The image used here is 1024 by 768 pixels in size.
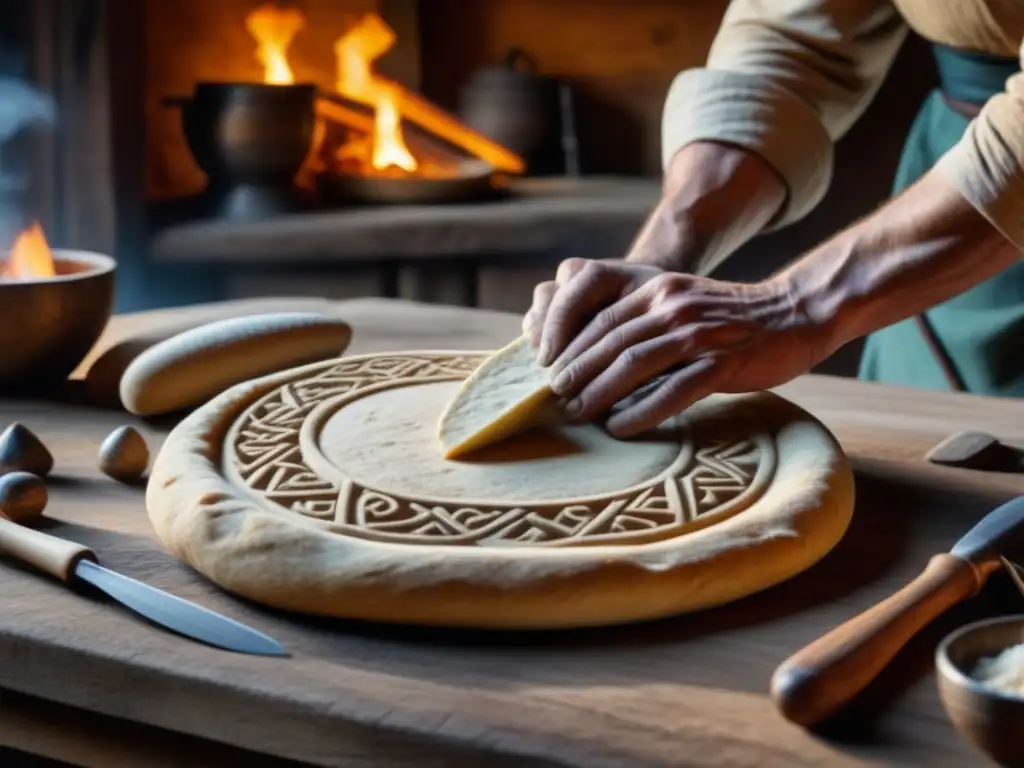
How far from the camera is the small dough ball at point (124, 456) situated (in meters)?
1.01

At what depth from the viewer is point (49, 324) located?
1195 millimetres

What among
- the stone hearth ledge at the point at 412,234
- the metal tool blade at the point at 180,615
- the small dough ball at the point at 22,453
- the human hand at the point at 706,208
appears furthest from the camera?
the stone hearth ledge at the point at 412,234

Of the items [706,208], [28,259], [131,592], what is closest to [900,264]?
[706,208]

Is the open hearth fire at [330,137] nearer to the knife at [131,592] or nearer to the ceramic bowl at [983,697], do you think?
the knife at [131,592]

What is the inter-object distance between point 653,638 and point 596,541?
3.0 inches

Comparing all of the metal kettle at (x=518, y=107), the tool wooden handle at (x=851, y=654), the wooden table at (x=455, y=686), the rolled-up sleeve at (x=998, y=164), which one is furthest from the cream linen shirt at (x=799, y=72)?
the metal kettle at (x=518, y=107)

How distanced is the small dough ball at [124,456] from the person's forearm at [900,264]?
0.57 metres

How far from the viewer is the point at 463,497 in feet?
2.88

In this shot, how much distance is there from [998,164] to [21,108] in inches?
57.8

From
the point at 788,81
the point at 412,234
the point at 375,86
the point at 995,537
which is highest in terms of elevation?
the point at 788,81

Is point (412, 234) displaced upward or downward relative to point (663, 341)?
downward

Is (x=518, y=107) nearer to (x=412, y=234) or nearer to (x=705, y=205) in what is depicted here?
(x=412, y=234)

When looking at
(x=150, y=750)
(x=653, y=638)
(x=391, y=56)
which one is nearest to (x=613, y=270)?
(x=653, y=638)

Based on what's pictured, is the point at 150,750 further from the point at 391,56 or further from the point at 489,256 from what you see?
the point at 391,56
